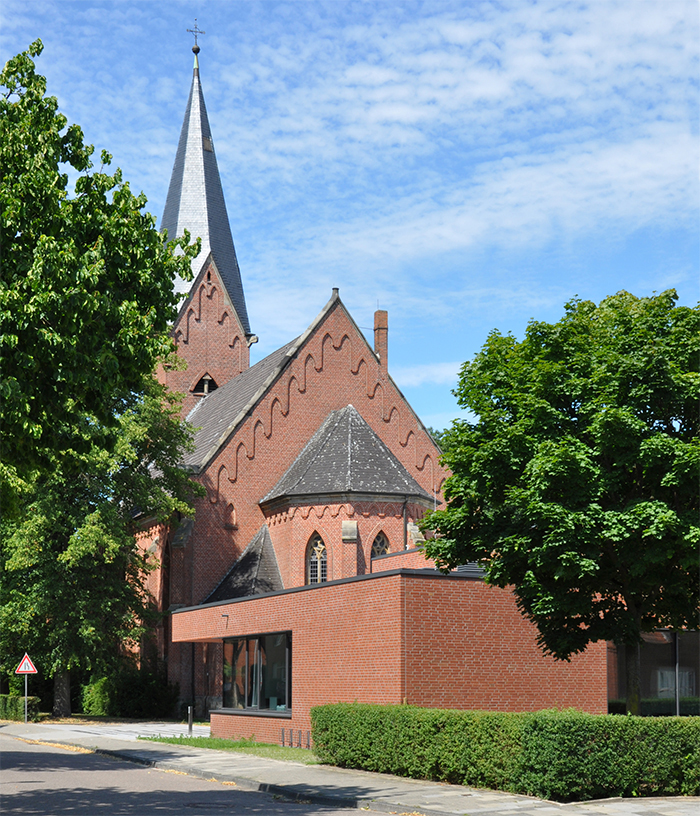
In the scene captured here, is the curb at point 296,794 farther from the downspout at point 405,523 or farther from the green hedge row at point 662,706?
the downspout at point 405,523

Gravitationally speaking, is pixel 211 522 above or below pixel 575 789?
above

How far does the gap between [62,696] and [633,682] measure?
28.1m

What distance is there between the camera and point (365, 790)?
14.9m

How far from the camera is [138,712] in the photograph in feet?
134

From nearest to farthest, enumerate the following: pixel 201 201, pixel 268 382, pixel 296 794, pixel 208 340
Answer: pixel 296 794 < pixel 268 382 < pixel 208 340 < pixel 201 201

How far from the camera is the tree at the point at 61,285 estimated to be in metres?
11.5

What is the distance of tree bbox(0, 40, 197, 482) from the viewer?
11.5 meters

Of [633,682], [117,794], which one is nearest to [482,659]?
[633,682]

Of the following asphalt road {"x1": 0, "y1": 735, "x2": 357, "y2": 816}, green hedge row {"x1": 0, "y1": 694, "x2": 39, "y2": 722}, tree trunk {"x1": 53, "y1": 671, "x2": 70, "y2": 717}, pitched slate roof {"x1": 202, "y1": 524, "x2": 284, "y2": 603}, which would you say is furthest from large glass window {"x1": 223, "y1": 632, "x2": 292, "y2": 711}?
green hedge row {"x1": 0, "y1": 694, "x2": 39, "y2": 722}

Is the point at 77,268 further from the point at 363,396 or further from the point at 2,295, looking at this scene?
the point at 363,396

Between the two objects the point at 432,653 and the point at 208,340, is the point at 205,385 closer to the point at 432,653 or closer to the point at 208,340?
the point at 208,340

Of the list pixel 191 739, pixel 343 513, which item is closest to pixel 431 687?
pixel 191 739

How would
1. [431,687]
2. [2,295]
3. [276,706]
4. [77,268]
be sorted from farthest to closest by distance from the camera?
[276,706]
[431,687]
[77,268]
[2,295]

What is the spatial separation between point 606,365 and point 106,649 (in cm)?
2621
